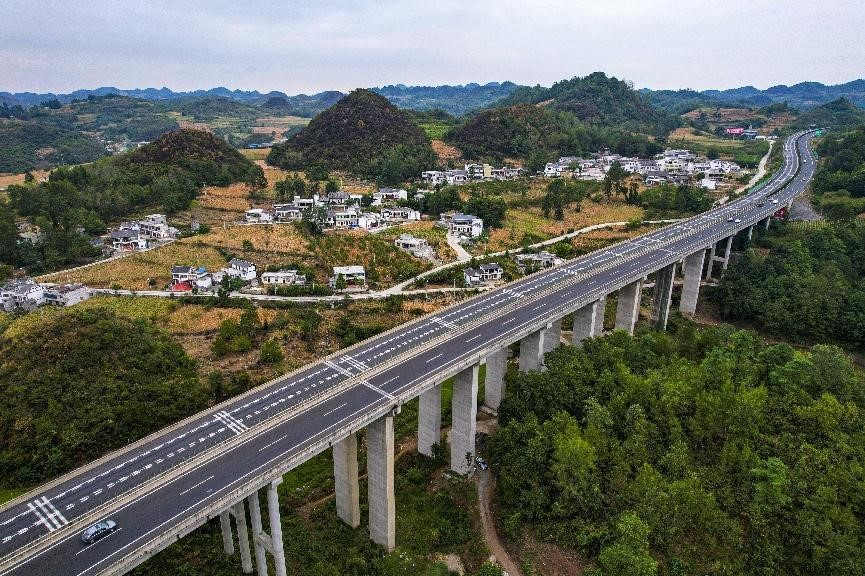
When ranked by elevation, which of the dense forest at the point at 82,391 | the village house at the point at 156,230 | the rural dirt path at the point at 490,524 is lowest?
the rural dirt path at the point at 490,524

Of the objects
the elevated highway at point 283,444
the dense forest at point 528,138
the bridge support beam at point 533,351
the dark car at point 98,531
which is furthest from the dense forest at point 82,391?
the dense forest at point 528,138

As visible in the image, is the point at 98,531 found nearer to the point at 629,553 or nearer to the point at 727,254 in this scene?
the point at 629,553

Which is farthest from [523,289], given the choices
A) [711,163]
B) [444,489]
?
[711,163]

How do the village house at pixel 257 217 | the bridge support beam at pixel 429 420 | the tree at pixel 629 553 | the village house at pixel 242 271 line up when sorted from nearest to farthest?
the tree at pixel 629 553
the bridge support beam at pixel 429 420
the village house at pixel 242 271
the village house at pixel 257 217

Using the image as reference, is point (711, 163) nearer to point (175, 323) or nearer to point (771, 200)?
point (771, 200)

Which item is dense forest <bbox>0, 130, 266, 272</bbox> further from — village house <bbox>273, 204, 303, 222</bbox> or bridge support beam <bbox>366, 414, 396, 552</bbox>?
bridge support beam <bbox>366, 414, 396, 552</bbox>

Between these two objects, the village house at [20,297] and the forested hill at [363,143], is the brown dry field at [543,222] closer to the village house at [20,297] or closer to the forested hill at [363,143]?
the forested hill at [363,143]

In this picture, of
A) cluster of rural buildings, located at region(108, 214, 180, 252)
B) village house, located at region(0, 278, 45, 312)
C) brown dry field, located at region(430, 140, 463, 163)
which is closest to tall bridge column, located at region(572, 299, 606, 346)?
cluster of rural buildings, located at region(108, 214, 180, 252)
